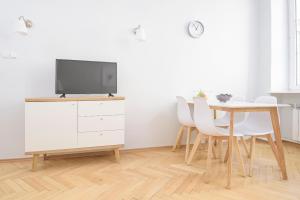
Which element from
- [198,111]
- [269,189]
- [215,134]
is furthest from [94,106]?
[269,189]

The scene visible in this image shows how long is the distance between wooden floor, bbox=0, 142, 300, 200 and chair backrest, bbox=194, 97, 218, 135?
0.47 metres

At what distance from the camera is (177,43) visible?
3752 mm

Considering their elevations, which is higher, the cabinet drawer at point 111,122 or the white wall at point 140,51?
the white wall at point 140,51

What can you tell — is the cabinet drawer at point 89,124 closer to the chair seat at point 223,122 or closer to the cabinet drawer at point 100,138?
the cabinet drawer at point 100,138

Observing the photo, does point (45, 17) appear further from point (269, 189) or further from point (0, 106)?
point (269, 189)

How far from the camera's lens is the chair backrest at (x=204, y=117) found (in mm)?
2375

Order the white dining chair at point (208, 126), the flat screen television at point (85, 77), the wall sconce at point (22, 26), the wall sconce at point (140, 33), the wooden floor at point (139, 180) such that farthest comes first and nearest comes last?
the wall sconce at point (140, 33), the flat screen television at point (85, 77), the wall sconce at point (22, 26), the white dining chair at point (208, 126), the wooden floor at point (139, 180)

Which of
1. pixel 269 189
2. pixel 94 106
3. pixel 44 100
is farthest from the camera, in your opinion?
pixel 94 106

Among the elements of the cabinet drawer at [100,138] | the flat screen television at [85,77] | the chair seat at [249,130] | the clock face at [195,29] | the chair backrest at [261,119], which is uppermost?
the clock face at [195,29]

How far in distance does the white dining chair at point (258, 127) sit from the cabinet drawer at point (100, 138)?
4.29ft

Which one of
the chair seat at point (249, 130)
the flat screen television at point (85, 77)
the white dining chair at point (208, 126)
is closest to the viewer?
the white dining chair at point (208, 126)

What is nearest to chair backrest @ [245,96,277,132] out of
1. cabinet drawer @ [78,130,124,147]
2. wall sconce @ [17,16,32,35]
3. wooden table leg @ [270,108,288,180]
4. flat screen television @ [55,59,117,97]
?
wooden table leg @ [270,108,288,180]

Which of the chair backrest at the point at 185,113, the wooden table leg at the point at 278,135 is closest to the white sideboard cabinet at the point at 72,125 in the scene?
the chair backrest at the point at 185,113

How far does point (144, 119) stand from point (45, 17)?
181 cm
